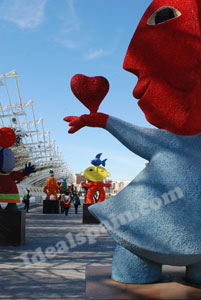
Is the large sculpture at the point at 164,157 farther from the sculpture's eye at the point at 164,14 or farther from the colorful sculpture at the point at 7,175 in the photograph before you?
the colorful sculpture at the point at 7,175

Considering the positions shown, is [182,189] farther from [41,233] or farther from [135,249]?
[41,233]

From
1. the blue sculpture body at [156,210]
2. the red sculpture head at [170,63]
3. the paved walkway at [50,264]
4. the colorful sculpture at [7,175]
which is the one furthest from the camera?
the colorful sculpture at [7,175]

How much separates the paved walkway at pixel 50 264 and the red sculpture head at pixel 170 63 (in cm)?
230

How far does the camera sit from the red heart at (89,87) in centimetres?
291

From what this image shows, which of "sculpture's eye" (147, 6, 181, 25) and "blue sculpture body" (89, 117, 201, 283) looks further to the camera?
"sculpture's eye" (147, 6, 181, 25)

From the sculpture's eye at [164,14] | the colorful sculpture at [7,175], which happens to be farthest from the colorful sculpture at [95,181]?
the sculpture's eye at [164,14]

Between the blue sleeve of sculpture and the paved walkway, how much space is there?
1.90m

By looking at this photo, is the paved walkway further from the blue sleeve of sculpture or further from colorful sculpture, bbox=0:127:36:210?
the blue sleeve of sculpture

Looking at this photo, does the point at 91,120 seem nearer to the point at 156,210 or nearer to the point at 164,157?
the point at 164,157

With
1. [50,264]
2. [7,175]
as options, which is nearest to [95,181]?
[7,175]

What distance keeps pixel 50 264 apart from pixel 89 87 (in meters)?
3.45

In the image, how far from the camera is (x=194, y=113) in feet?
9.09

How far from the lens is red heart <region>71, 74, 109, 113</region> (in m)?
2.91

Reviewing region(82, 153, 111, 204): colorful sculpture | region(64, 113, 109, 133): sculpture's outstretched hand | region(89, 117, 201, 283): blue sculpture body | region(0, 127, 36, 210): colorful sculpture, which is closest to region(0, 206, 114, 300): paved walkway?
region(0, 127, 36, 210): colorful sculpture
